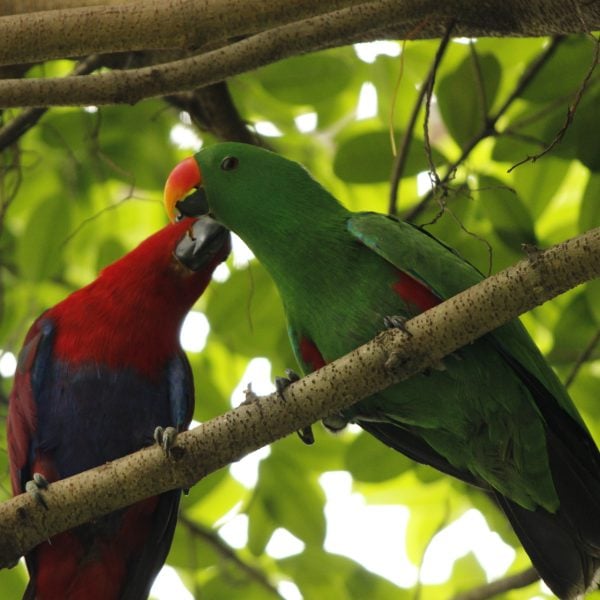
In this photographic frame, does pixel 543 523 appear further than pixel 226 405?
No

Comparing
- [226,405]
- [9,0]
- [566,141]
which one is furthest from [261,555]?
[9,0]

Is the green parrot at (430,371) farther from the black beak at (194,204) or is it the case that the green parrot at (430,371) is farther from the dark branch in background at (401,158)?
the dark branch in background at (401,158)

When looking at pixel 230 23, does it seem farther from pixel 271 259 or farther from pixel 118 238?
pixel 118 238

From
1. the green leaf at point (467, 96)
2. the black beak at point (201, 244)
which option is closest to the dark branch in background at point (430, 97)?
the green leaf at point (467, 96)

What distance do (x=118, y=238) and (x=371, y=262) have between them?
74.5 inches

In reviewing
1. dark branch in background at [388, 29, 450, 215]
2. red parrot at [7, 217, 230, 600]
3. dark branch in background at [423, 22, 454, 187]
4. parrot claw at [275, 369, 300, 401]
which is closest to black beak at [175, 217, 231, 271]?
red parrot at [7, 217, 230, 600]

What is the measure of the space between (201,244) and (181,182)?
63 centimetres

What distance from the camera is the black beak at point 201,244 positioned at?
397 cm

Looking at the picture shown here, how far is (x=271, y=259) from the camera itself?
3258 millimetres

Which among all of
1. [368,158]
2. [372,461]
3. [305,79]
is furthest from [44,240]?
[372,461]

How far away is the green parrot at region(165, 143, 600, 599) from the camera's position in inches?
121

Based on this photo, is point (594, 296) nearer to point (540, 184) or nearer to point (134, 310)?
point (540, 184)

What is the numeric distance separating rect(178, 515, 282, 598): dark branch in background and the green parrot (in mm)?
871

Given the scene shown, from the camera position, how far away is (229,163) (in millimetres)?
3416
